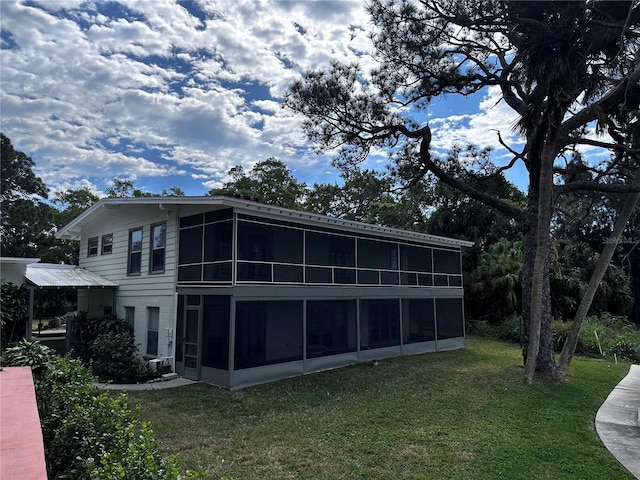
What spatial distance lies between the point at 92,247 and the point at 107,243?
1.47 m

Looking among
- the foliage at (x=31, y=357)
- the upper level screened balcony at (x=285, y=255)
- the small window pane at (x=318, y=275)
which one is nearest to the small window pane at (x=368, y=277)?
the upper level screened balcony at (x=285, y=255)

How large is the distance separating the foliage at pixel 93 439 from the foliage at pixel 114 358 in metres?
6.79

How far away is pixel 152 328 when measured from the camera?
40.8 ft

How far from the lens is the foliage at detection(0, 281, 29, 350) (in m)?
11.5

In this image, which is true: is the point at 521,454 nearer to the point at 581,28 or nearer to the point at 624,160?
the point at 581,28

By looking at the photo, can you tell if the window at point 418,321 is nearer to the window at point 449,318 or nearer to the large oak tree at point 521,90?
the window at point 449,318

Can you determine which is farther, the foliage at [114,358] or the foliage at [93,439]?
the foliage at [114,358]

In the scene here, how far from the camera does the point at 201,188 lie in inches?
1368

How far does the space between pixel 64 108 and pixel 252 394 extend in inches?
294

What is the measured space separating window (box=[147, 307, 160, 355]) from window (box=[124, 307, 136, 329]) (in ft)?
3.17

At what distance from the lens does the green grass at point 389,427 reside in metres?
5.48

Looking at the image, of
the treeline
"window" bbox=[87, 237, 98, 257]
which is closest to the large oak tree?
the treeline

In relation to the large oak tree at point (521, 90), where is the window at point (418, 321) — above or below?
below

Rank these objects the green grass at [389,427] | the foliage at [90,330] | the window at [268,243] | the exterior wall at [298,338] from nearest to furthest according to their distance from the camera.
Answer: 1. the green grass at [389,427]
2. the exterior wall at [298,338]
3. the window at [268,243]
4. the foliage at [90,330]
